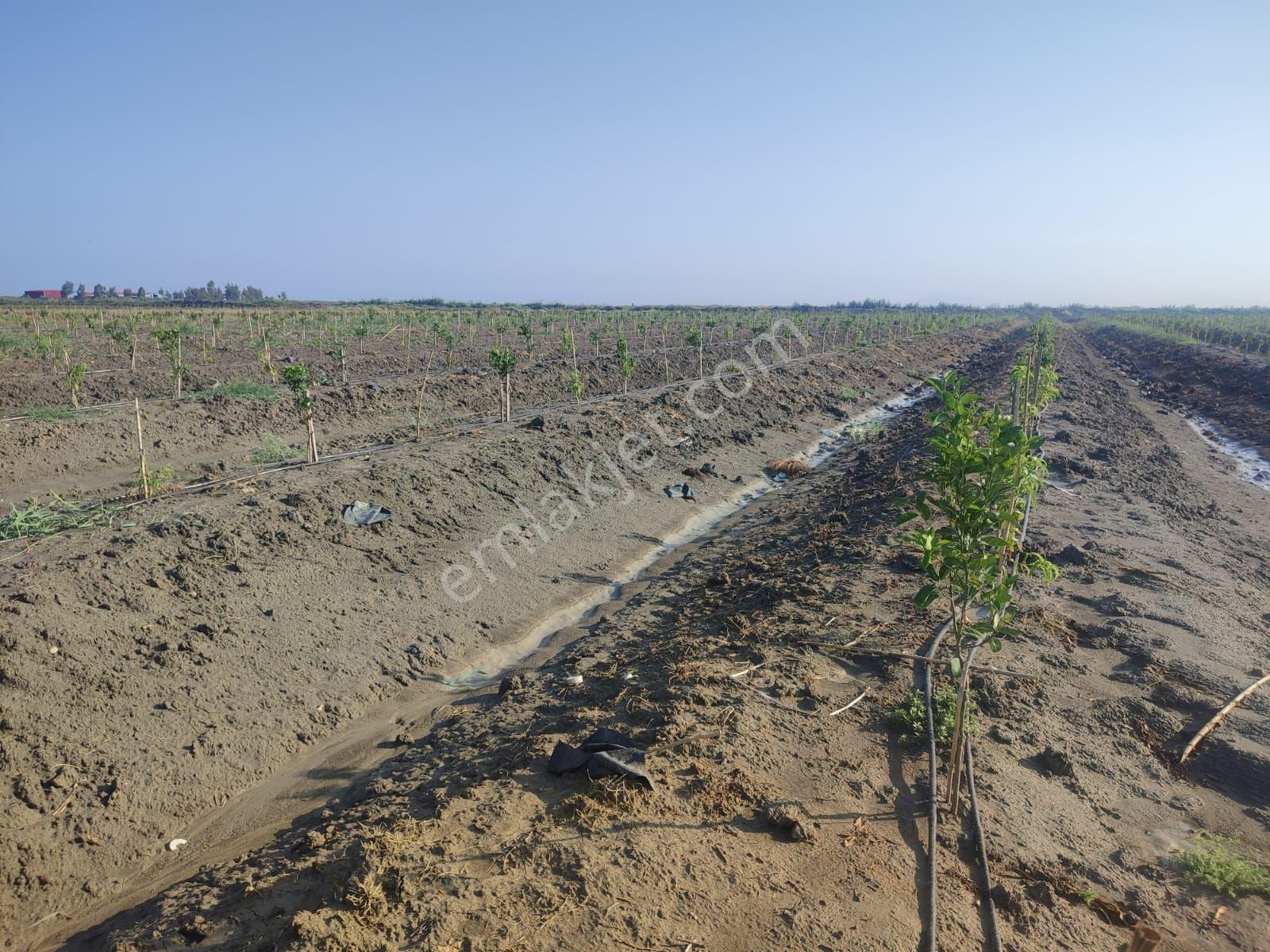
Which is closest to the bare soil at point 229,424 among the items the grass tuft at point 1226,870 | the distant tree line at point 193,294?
the grass tuft at point 1226,870

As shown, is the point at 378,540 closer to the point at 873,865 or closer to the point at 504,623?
the point at 504,623

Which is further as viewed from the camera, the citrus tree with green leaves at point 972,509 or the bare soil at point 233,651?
the bare soil at point 233,651

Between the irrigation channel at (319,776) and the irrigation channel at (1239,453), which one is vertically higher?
the irrigation channel at (1239,453)

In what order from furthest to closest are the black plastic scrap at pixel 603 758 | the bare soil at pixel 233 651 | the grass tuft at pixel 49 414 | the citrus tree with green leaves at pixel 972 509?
the grass tuft at pixel 49 414 → the bare soil at pixel 233 651 → the black plastic scrap at pixel 603 758 → the citrus tree with green leaves at pixel 972 509

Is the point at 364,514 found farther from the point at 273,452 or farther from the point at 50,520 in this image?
the point at 273,452

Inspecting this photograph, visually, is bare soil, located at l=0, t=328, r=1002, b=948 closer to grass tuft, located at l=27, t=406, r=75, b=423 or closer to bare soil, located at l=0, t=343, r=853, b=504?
bare soil, located at l=0, t=343, r=853, b=504

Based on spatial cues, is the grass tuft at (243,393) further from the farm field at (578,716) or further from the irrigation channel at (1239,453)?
the irrigation channel at (1239,453)

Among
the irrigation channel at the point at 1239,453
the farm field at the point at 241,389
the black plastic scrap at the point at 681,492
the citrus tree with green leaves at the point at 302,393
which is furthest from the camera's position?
the irrigation channel at the point at 1239,453
